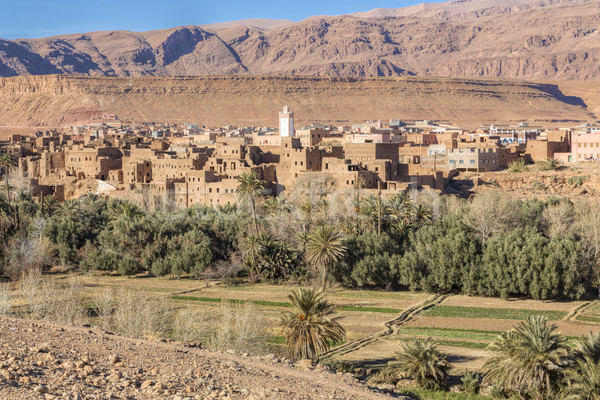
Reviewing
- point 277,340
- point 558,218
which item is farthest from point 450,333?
point 558,218

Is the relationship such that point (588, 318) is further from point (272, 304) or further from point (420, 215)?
point (420, 215)

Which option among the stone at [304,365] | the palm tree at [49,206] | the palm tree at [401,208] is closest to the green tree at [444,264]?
the palm tree at [401,208]

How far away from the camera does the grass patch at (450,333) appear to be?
2881 centimetres

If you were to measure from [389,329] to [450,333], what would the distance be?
7.45 ft

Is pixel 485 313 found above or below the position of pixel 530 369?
below

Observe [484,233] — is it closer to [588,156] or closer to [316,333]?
[316,333]

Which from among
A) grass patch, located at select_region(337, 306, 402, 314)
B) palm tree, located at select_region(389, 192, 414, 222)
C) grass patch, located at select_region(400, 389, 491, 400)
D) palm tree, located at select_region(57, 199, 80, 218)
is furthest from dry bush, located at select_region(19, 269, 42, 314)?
palm tree, located at select_region(389, 192, 414, 222)

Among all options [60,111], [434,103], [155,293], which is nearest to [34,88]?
[60,111]

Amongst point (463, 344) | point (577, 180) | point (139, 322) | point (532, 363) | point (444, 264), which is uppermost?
point (577, 180)

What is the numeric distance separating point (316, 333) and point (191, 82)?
139 m

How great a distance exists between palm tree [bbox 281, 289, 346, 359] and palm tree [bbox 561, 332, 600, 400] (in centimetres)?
644

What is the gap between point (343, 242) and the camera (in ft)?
129

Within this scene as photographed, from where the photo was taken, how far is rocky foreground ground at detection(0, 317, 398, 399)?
1273cm

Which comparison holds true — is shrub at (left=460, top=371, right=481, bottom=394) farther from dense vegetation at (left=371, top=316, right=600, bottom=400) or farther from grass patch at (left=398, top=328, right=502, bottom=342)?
grass patch at (left=398, top=328, right=502, bottom=342)
